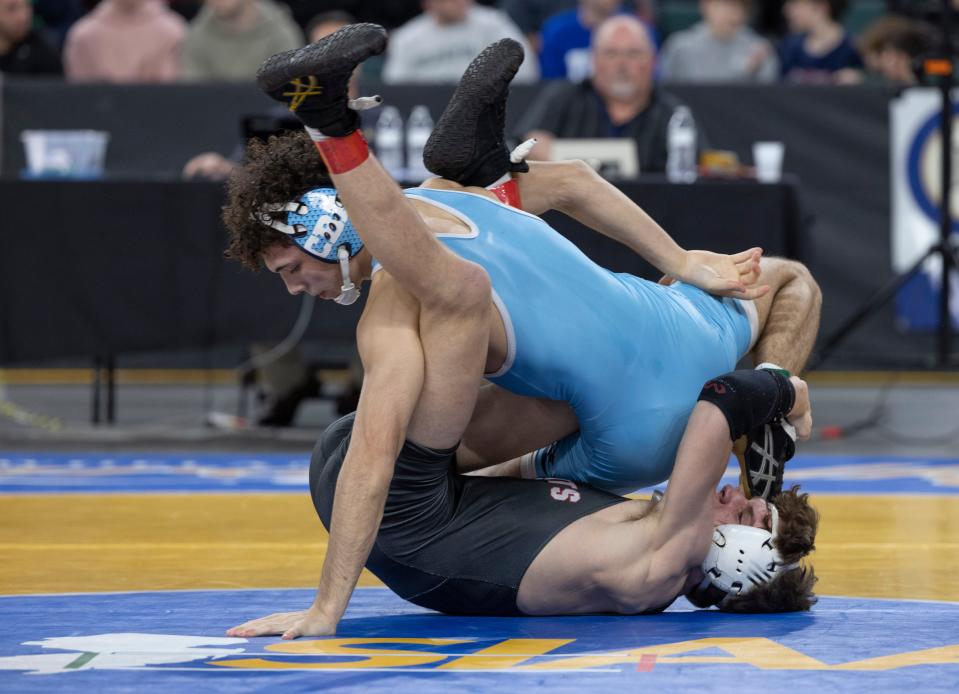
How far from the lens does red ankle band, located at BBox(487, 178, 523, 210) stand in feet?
10.7

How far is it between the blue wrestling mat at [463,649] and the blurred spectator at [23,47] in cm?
509

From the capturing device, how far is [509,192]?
10.8 feet

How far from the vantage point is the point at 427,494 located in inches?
119

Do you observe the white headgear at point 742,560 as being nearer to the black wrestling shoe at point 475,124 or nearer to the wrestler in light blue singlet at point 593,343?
the wrestler in light blue singlet at point 593,343

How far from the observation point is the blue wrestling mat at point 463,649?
249 cm

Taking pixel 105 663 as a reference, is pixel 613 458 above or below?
above

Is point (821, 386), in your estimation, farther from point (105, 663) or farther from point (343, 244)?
point (105, 663)

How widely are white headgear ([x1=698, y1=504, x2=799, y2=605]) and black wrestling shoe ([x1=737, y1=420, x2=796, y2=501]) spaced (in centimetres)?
13

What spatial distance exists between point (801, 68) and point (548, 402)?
18.8 ft

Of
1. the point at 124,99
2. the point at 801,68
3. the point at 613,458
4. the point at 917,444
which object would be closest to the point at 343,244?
the point at 613,458

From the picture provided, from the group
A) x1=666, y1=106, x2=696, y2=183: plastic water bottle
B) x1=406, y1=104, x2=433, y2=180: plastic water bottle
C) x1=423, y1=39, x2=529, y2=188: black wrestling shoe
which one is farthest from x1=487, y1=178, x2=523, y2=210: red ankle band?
x1=666, y1=106, x2=696, y2=183: plastic water bottle

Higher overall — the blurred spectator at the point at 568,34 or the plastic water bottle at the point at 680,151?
the blurred spectator at the point at 568,34

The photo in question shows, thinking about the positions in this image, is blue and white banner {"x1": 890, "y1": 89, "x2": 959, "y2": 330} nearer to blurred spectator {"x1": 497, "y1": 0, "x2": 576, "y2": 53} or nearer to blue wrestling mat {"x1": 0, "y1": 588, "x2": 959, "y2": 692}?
blurred spectator {"x1": 497, "y1": 0, "x2": 576, "y2": 53}

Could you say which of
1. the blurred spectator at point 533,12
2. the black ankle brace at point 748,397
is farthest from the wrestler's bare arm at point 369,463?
the blurred spectator at point 533,12
